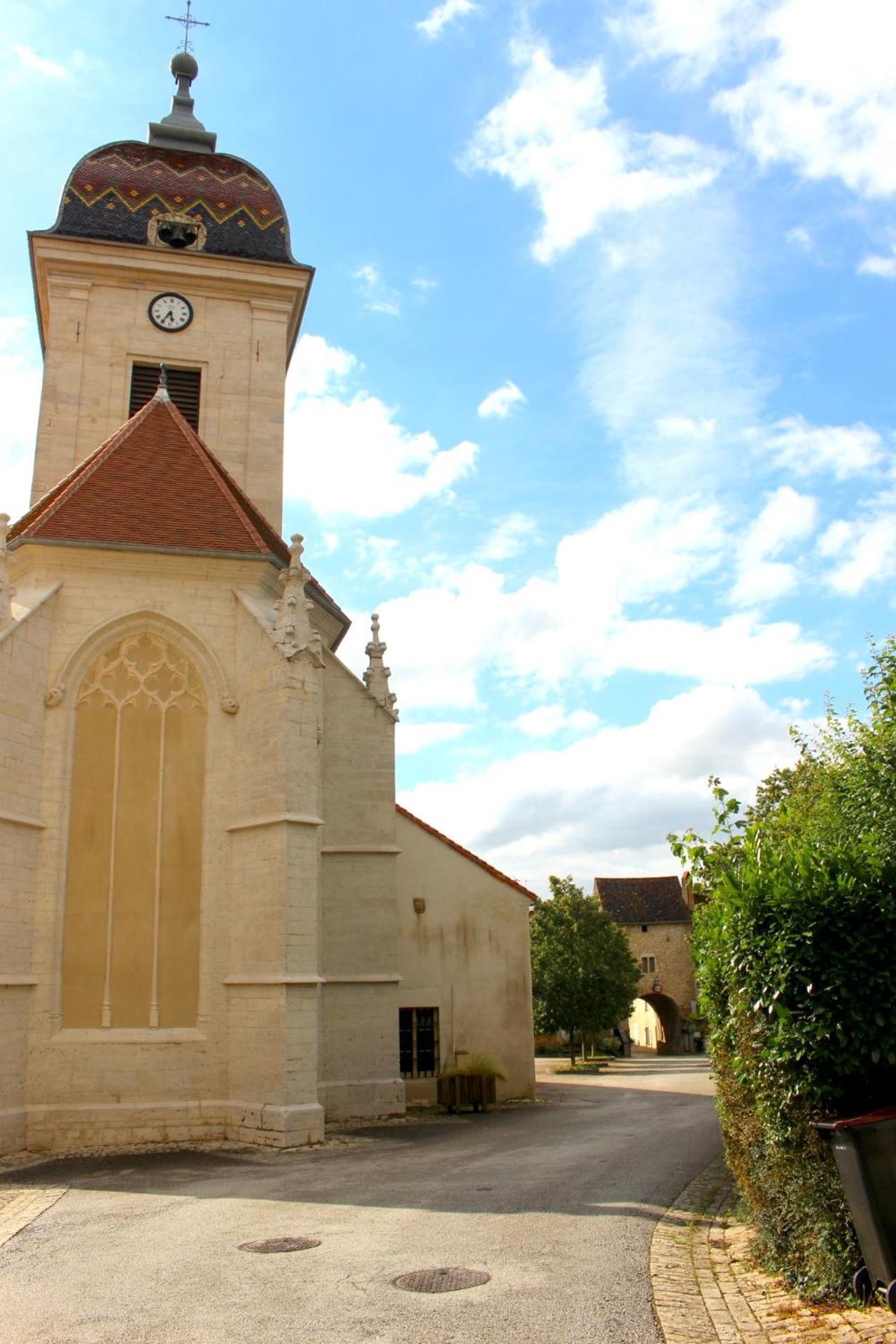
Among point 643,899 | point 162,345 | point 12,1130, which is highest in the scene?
Answer: point 162,345

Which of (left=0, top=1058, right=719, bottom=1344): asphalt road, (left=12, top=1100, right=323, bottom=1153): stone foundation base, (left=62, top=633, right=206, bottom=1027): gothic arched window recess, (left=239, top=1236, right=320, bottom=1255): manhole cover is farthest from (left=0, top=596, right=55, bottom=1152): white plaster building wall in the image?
A: (left=239, top=1236, right=320, bottom=1255): manhole cover

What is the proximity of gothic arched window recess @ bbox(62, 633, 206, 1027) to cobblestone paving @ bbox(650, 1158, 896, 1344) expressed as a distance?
7898 millimetres

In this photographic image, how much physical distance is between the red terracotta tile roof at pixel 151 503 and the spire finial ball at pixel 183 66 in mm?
16205

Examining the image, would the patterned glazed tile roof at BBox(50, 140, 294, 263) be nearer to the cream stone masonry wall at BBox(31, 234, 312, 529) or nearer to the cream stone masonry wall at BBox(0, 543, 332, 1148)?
the cream stone masonry wall at BBox(31, 234, 312, 529)

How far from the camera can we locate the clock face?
2367cm

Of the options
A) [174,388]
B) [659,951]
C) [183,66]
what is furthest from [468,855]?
[659,951]

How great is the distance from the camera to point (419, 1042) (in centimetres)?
1930

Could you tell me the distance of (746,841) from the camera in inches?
358

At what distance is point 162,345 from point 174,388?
3.22 feet

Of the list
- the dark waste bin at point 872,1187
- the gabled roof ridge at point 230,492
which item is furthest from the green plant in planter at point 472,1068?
the dark waste bin at point 872,1187

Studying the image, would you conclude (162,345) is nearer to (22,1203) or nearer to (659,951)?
(22,1203)

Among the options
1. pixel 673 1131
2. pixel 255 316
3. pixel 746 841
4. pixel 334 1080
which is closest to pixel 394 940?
pixel 334 1080

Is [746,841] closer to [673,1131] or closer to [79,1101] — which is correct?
[673,1131]

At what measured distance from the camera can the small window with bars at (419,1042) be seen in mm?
19016
